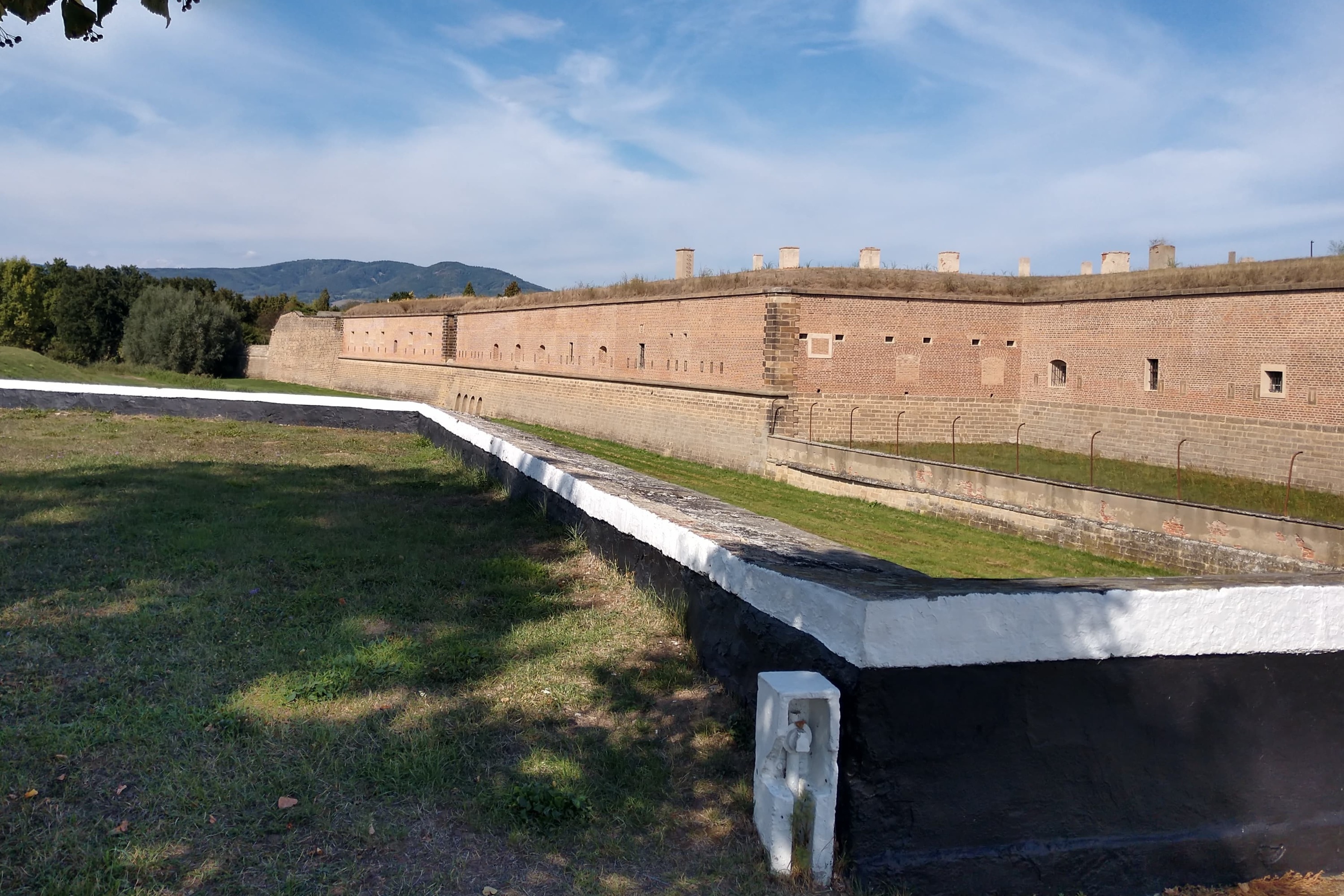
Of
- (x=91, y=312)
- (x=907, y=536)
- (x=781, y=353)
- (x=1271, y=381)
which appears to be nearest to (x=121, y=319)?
(x=91, y=312)

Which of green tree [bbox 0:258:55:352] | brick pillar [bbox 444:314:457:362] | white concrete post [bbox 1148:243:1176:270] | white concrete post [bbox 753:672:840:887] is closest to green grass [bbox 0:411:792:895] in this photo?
white concrete post [bbox 753:672:840:887]

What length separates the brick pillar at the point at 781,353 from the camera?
22109 millimetres

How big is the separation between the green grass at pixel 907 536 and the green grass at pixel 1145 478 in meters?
1.53

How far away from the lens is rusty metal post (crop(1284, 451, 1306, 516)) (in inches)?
514

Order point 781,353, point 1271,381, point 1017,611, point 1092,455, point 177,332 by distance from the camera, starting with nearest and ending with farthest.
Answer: point 1017,611 → point 1092,455 → point 1271,381 → point 781,353 → point 177,332

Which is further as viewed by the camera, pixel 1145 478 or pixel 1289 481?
pixel 1145 478

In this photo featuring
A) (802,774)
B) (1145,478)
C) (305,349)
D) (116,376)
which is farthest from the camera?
(305,349)

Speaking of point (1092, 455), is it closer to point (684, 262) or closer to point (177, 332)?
point (684, 262)

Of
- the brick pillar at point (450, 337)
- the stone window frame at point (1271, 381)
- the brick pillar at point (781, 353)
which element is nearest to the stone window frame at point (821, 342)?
the brick pillar at point (781, 353)

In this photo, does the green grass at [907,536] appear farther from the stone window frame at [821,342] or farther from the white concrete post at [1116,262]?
the white concrete post at [1116,262]

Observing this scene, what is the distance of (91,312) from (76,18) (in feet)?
178

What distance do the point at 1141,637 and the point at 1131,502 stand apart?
496 inches

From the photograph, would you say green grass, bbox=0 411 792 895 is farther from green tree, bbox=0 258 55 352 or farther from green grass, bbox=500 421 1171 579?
green tree, bbox=0 258 55 352

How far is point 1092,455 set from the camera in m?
16.8
